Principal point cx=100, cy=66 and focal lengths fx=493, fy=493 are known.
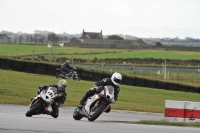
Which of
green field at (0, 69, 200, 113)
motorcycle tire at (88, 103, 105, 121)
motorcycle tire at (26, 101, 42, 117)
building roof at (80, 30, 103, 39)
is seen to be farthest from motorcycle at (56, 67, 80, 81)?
building roof at (80, 30, 103, 39)

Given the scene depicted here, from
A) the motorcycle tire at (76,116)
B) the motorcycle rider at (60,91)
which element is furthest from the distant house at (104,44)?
the motorcycle rider at (60,91)

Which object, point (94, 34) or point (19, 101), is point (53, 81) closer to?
point (19, 101)

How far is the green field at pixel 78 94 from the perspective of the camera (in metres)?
21.0

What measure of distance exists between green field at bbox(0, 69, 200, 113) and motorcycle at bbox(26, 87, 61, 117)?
16.7 feet

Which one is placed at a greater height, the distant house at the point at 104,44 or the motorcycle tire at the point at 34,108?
the motorcycle tire at the point at 34,108

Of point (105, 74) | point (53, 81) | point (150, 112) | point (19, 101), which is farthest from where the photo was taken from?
point (105, 74)

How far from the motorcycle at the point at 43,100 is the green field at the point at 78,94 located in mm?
5082

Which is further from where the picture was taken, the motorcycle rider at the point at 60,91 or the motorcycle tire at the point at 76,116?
the motorcycle tire at the point at 76,116

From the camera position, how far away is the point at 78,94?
24.8 metres

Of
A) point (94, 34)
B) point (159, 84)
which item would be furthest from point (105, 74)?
point (94, 34)

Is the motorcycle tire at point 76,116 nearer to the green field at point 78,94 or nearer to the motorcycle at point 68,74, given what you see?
the green field at point 78,94

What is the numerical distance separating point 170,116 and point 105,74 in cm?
1813

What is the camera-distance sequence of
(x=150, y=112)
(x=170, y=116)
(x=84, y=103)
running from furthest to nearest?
(x=150, y=112) < (x=170, y=116) < (x=84, y=103)

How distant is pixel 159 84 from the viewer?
34.3 m
